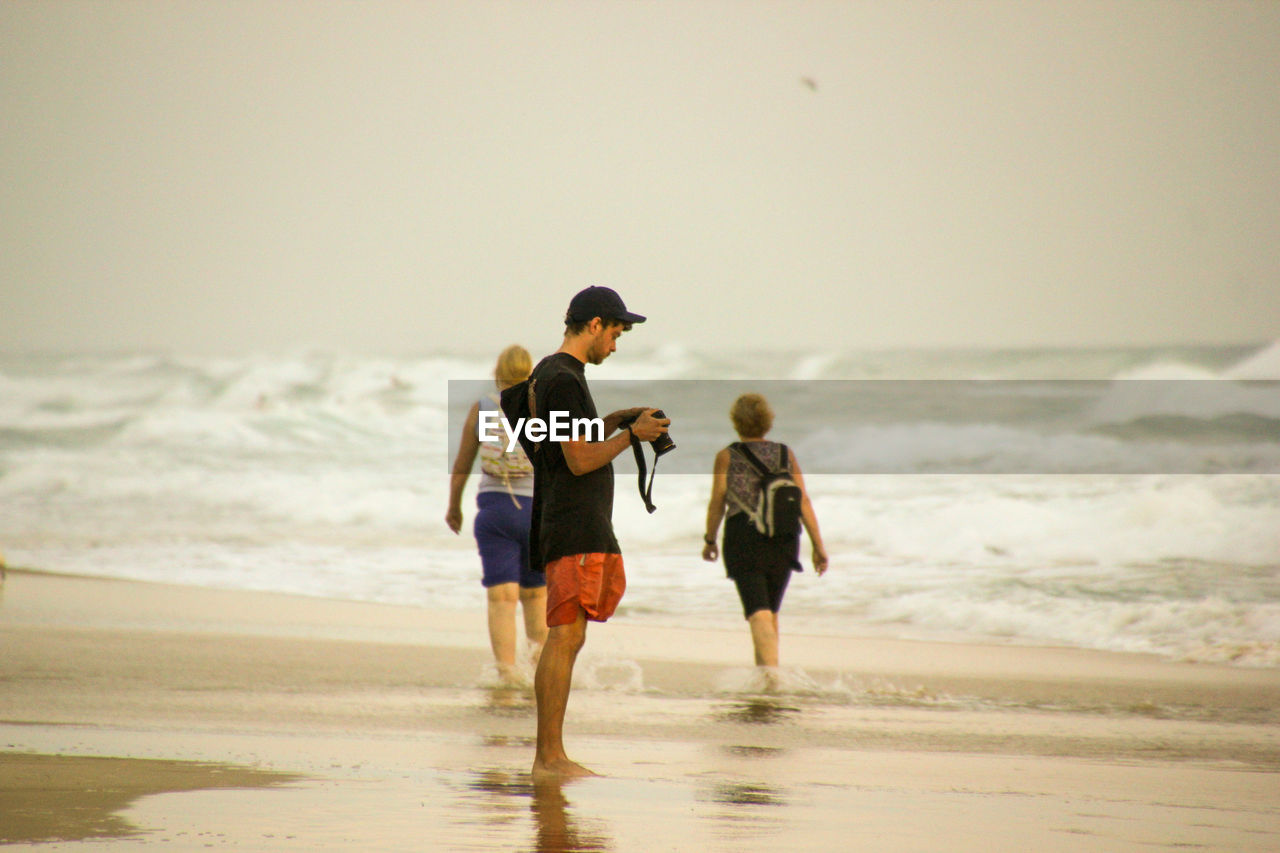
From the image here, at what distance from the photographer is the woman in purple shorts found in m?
6.25

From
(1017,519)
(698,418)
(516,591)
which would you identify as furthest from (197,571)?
(698,418)

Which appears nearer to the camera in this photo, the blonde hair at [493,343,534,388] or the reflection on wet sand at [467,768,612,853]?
the reflection on wet sand at [467,768,612,853]

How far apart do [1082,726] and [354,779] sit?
3.33 m

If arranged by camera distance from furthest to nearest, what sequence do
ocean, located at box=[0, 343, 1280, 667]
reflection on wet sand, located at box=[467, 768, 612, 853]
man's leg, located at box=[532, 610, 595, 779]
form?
ocean, located at box=[0, 343, 1280, 667]
man's leg, located at box=[532, 610, 595, 779]
reflection on wet sand, located at box=[467, 768, 612, 853]

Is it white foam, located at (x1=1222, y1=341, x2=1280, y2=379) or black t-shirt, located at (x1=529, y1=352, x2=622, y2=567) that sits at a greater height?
white foam, located at (x1=1222, y1=341, x2=1280, y2=379)

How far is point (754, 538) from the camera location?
6.67 meters

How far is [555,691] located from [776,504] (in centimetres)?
266

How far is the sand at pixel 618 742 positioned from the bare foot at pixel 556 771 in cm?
5

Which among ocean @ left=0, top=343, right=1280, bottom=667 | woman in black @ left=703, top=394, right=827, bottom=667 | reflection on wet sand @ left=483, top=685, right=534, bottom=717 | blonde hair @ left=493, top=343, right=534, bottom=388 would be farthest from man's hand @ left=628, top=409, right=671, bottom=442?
ocean @ left=0, top=343, right=1280, bottom=667

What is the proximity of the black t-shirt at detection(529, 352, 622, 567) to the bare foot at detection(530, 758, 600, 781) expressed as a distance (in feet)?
2.17

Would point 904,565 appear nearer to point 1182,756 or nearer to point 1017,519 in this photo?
point 1017,519

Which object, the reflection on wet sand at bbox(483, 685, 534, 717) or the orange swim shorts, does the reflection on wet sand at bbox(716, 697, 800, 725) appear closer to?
the reflection on wet sand at bbox(483, 685, 534, 717)

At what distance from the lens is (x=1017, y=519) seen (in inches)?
570

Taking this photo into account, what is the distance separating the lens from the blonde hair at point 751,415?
6699 mm
